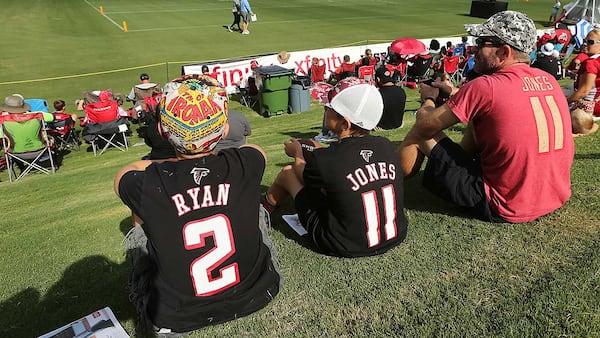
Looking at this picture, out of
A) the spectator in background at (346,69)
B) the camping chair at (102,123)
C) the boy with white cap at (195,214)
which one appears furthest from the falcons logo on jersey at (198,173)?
the spectator in background at (346,69)

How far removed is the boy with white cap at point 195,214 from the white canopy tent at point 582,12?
29848 millimetres

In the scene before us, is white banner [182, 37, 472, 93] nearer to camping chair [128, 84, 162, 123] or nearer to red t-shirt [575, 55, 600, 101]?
camping chair [128, 84, 162, 123]

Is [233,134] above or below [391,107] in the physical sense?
above

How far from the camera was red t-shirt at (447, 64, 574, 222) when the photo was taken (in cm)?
299

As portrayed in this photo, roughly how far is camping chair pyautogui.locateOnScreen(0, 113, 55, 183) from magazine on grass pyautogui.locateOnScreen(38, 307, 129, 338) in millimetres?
7715

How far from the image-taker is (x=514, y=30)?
305cm

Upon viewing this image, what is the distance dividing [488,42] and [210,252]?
8.32ft

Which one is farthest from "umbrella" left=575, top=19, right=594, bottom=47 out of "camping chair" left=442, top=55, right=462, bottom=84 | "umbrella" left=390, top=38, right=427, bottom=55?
"umbrella" left=390, top=38, right=427, bottom=55

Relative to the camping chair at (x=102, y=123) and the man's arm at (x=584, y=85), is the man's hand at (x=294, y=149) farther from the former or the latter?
the camping chair at (x=102, y=123)

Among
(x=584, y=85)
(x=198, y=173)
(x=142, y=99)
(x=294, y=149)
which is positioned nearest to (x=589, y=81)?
(x=584, y=85)

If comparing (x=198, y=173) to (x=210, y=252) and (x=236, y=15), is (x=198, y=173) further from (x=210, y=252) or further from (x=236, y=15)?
(x=236, y=15)

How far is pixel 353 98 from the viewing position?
2957 millimetres

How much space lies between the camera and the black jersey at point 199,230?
7.41 ft

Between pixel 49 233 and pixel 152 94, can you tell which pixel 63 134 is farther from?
pixel 49 233
